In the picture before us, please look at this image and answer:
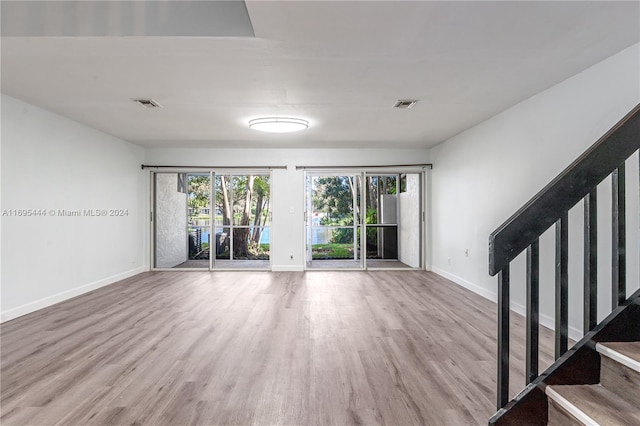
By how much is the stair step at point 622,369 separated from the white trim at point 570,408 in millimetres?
264

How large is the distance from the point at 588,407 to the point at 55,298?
5.19 meters

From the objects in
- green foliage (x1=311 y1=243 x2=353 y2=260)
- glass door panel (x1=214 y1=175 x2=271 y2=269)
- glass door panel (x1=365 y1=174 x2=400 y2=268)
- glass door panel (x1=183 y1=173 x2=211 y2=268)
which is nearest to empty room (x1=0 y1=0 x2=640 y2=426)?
glass door panel (x1=214 y1=175 x2=271 y2=269)

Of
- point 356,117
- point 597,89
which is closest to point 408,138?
point 356,117

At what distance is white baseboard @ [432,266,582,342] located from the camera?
2.96 metres

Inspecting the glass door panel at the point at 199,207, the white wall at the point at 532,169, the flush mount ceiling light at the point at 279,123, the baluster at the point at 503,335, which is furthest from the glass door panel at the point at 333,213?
the baluster at the point at 503,335

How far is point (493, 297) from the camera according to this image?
13.9ft

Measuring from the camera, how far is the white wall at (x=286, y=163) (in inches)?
256

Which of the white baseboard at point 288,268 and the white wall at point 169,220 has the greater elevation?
the white wall at point 169,220

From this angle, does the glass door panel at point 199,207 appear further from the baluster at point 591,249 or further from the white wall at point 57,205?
the baluster at point 591,249

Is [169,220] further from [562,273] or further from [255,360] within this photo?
[562,273]

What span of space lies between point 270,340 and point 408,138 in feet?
13.2

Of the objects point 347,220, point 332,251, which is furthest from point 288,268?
point 347,220

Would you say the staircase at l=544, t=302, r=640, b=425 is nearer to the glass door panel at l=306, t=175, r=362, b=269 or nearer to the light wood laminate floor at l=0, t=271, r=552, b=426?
the light wood laminate floor at l=0, t=271, r=552, b=426

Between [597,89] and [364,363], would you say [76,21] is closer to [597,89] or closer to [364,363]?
[364,363]
